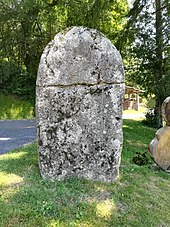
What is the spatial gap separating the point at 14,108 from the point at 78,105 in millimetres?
10011

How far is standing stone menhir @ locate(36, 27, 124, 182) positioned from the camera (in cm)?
299

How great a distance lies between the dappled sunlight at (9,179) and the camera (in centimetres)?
286

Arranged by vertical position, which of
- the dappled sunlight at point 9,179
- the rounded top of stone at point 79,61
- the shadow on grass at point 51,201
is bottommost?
the shadow on grass at point 51,201

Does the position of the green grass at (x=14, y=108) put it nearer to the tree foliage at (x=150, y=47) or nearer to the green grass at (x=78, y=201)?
the tree foliage at (x=150, y=47)

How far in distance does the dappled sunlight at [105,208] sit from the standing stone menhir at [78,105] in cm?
48

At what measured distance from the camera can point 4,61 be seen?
44.5ft

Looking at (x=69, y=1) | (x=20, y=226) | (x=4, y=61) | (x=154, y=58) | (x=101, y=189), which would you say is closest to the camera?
(x=20, y=226)

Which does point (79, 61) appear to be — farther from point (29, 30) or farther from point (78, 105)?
point (29, 30)

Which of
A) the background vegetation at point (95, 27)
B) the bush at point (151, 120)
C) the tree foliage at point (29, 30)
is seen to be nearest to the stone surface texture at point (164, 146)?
the background vegetation at point (95, 27)

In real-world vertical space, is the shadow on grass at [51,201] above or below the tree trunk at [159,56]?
below

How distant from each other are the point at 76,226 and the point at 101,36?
206 cm

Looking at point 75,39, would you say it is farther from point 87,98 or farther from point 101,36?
point 87,98

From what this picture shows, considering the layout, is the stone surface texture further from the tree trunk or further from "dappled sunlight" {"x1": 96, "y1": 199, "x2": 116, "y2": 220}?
the tree trunk

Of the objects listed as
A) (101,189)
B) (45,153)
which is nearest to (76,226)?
(101,189)
